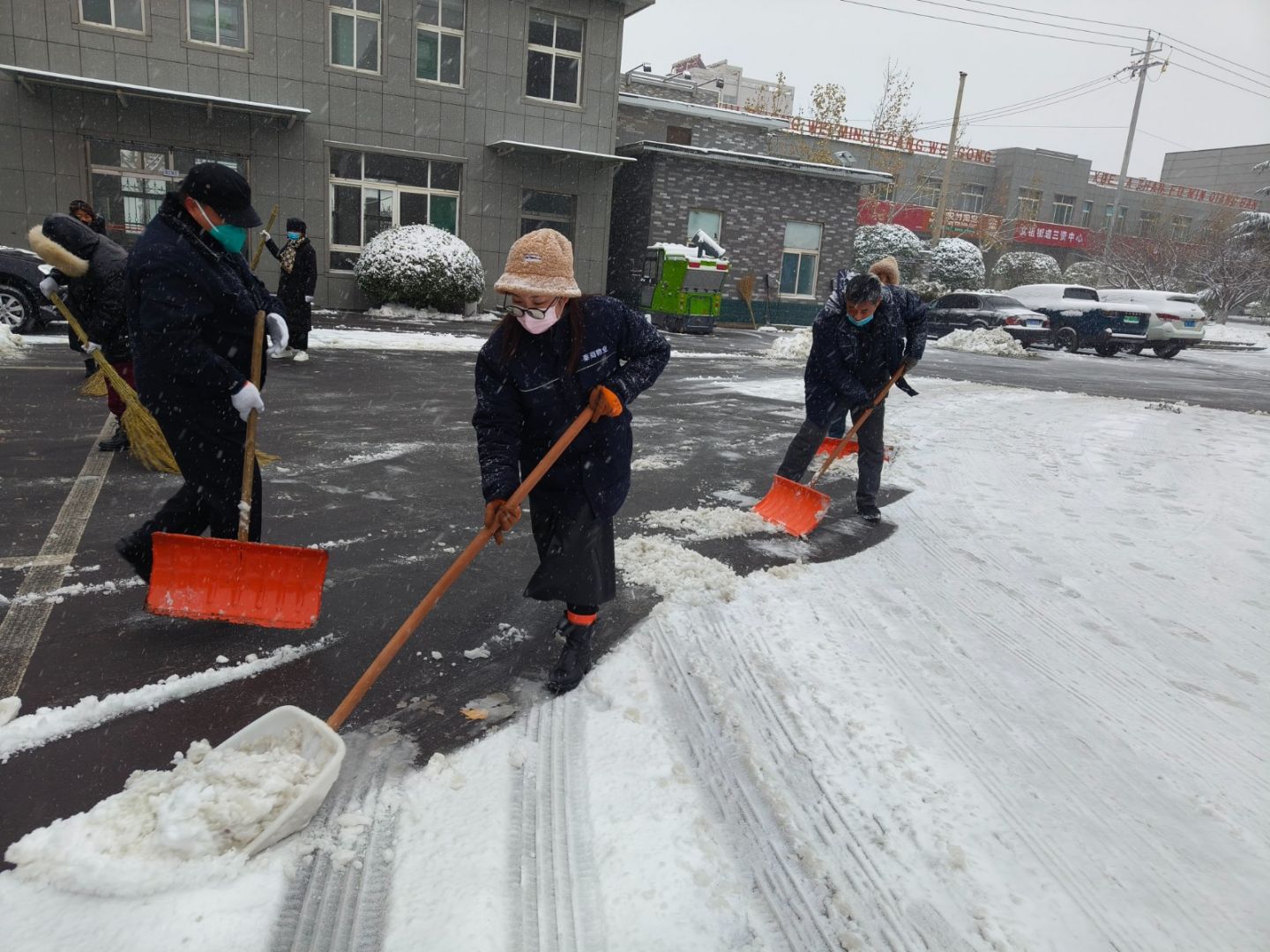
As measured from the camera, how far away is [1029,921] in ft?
6.58

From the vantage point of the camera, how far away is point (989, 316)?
1997cm

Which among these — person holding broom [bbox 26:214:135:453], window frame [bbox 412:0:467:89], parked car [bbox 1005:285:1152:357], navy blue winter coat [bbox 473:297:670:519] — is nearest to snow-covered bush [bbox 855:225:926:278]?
parked car [bbox 1005:285:1152:357]

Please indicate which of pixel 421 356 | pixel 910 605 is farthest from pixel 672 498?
pixel 421 356

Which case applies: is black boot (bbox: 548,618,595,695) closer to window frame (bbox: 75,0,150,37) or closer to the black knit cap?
the black knit cap

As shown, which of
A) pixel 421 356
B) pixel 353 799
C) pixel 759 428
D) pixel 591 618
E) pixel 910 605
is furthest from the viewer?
pixel 421 356

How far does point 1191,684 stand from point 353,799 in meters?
3.18

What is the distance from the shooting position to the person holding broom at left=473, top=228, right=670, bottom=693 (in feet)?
8.84

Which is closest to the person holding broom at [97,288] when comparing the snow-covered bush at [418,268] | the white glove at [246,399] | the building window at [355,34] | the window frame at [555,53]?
the white glove at [246,399]

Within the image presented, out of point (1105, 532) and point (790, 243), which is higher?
point (790, 243)

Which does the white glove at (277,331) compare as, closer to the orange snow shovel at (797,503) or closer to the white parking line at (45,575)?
the white parking line at (45,575)

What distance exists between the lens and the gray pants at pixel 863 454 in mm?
5230

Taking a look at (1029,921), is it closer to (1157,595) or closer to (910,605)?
(910,605)

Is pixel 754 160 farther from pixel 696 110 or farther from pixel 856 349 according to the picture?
pixel 856 349

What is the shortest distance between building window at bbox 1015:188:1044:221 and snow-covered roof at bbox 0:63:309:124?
3871 centimetres
